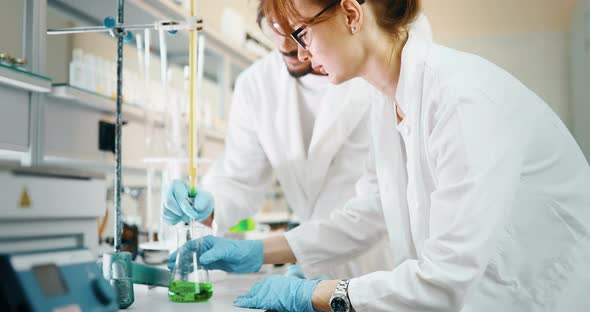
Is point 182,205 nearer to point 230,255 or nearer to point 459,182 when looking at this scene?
point 230,255

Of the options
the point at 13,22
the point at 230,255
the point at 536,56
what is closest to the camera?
the point at 230,255

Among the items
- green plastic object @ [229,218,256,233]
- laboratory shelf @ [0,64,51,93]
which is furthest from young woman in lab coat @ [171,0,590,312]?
green plastic object @ [229,218,256,233]

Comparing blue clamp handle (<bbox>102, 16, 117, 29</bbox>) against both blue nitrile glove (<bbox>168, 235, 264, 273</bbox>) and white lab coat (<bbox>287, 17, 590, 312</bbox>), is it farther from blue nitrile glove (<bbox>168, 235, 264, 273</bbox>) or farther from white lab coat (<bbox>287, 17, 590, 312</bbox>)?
white lab coat (<bbox>287, 17, 590, 312</bbox>)

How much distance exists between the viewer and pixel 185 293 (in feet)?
3.71

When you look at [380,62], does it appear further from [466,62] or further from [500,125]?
[500,125]

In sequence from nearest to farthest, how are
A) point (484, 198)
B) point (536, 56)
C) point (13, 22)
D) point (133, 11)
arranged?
point (484, 198), point (13, 22), point (133, 11), point (536, 56)

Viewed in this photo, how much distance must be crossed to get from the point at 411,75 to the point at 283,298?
22.4 inches

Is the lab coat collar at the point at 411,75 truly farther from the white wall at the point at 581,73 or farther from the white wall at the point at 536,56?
the white wall at the point at 536,56

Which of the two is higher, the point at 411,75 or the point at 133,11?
the point at 133,11

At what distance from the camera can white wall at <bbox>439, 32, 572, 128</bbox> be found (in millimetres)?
7266

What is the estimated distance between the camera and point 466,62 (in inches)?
44.9

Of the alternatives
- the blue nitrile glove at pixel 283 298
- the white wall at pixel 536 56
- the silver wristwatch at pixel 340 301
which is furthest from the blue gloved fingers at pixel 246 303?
the white wall at pixel 536 56

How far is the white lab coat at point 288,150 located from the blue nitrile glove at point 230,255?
0.40m

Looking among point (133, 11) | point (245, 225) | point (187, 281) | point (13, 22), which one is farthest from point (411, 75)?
point (245, 225)
